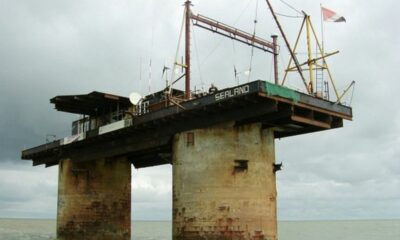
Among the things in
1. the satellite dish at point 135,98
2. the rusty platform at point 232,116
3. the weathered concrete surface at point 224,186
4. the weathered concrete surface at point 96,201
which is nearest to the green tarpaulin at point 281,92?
the rusty platform at point 232,116

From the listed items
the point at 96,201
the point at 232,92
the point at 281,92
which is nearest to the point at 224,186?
the point at 232,92

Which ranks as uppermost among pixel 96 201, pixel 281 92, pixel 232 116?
pixel 281 92

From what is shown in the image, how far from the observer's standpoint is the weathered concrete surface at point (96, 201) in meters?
48.9

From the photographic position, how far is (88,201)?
49.2 metres

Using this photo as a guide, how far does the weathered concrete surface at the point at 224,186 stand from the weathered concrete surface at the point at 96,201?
16063 millimetres

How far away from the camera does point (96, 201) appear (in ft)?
161

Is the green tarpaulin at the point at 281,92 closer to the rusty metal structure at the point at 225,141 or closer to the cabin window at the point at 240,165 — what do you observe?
the rusty metal structure at the point at 225,141

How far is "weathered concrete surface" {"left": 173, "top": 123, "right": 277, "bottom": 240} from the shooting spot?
32344 mm

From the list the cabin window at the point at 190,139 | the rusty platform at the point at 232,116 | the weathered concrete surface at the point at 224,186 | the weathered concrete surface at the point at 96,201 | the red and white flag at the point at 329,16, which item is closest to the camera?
the rusty platform at the point at 232,116

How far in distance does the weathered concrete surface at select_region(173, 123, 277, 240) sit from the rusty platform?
1.03 metres

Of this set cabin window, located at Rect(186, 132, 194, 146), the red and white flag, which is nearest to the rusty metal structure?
cabin window, located at Rect(186, 132, 194, 146)

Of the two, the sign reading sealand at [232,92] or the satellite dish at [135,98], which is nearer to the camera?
the sign reading sealand at [232,92]

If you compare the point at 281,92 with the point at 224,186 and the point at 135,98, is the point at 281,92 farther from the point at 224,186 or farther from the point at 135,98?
the point at 135,98

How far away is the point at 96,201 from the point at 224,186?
2011 centimetres
